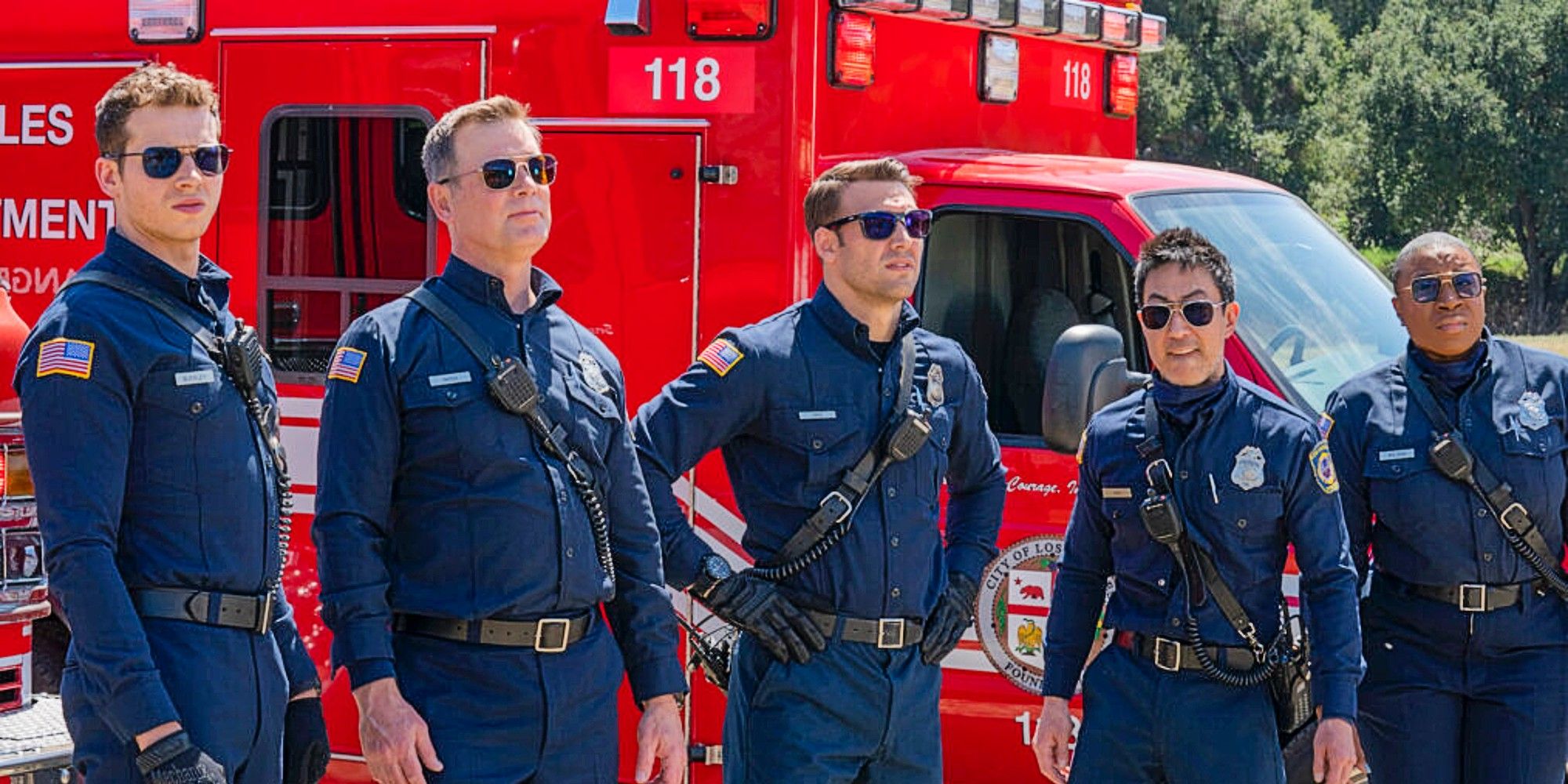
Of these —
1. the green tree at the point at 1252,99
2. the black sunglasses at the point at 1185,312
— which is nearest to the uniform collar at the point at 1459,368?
the black sunglasses at the point at 1185,312

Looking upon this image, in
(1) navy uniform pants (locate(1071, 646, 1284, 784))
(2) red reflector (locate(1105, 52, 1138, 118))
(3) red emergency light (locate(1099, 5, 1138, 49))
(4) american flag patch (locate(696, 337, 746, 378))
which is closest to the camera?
(1) navy uniform pants (locate(1071, 646, 1284, 784))

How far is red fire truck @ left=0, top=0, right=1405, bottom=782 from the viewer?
545cm

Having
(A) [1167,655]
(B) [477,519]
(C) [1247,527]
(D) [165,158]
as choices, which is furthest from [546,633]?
(C) [1247,527]

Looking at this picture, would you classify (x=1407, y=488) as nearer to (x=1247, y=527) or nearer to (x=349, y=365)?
(x=1247, y=527)

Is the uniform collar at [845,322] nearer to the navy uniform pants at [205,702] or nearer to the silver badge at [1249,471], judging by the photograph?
the silver badge at [1249,471]

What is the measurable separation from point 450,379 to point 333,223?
7.53 feet

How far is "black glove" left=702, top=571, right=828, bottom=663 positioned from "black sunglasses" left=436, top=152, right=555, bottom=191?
904 mm

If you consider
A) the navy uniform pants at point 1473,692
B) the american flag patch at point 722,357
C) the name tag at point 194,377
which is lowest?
the navy uniform pants at point 1473,692

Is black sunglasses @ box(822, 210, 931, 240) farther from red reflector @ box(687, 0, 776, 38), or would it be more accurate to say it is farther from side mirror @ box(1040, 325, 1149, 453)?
red reflector @ box(687, 0, 776, 38)

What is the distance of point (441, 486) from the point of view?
12.1ft

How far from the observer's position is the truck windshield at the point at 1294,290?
5.35m

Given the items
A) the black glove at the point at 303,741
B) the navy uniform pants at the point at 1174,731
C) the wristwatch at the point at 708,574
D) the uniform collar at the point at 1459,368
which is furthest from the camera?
the uniform collar at the point at 1459,368

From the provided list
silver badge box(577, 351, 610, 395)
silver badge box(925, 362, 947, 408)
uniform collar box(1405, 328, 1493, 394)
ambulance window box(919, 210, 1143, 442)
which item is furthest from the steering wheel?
silver badge box(577, 351, 610, 395)

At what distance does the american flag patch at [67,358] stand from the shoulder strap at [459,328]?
594 millimetres
